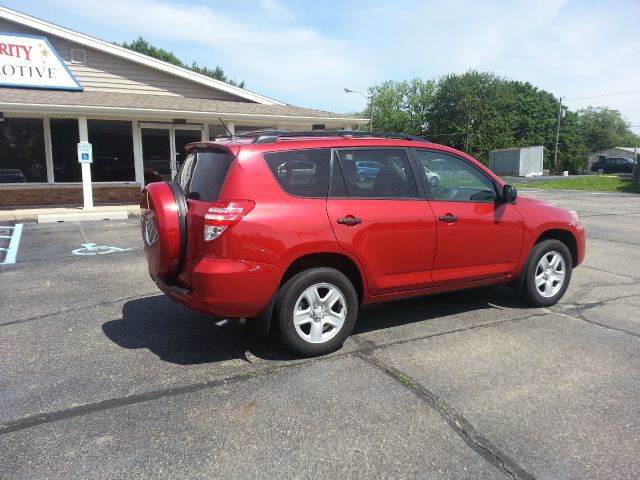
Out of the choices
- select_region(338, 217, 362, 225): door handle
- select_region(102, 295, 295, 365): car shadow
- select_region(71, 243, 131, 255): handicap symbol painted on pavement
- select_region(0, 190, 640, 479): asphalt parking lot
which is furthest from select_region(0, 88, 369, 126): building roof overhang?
select_region(338, 217, 362, 225): door handle

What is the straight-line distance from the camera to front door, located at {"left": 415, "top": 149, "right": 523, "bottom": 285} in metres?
4.36

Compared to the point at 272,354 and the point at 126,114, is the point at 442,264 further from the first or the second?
the point at 126,114

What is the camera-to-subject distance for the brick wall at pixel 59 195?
13.7 meters

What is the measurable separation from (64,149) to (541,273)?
45.8 feet

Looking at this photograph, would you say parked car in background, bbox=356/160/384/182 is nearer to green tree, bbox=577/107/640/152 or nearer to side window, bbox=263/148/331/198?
side window, bbox=263/148/331/198

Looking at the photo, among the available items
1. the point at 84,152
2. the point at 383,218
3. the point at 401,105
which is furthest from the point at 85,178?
the point at 401,105

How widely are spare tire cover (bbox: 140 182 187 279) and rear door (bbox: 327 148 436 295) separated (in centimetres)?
115

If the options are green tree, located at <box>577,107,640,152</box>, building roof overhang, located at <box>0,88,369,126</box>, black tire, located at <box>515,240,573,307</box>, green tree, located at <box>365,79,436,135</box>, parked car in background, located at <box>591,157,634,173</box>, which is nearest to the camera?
black tire, located at <box>515,240,573,307</box>

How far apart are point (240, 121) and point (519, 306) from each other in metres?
11.9

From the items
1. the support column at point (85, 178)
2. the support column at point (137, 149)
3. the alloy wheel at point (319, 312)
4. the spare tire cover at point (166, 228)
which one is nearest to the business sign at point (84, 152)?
the support column at point (85, 178)

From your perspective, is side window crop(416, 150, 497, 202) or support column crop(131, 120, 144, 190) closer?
side window crop(416, 150, 497, 202)

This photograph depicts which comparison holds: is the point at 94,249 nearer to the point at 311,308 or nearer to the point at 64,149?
the point at 311,308

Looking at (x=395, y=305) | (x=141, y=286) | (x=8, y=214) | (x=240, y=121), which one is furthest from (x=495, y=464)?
(x=240, y=121)

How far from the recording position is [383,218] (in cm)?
398
